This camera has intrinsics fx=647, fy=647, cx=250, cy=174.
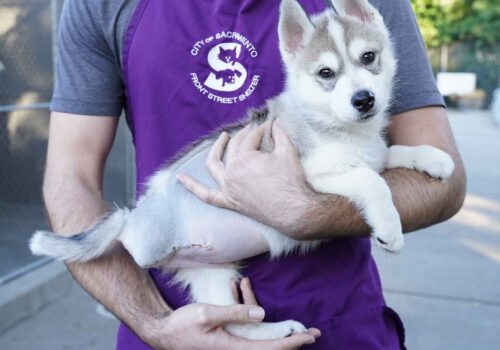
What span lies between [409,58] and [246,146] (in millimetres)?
722

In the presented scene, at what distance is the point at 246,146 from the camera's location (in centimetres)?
217

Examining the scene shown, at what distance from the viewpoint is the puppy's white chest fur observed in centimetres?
222

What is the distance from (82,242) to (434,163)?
50.4 inches

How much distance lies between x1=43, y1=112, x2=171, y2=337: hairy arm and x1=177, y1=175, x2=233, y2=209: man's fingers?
1.31 feet

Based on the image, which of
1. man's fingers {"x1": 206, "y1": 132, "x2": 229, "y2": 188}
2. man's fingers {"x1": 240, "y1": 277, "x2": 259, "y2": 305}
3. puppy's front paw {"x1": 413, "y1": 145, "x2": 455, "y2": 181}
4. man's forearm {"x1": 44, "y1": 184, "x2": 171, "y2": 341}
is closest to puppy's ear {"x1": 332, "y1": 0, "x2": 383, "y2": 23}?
puppy's front paw {"x1": 413, "y1": 145, "x2": 455, "y2": 181}

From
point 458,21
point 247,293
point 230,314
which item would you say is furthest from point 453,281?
point 458,21

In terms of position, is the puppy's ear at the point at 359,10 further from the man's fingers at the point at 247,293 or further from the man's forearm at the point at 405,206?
the man's fingers at the point at 247,293

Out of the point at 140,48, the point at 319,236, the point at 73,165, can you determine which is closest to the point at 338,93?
the point at 319,236

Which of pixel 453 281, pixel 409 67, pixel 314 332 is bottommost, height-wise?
pixel 453 281

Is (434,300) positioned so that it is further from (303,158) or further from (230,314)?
(230,314)

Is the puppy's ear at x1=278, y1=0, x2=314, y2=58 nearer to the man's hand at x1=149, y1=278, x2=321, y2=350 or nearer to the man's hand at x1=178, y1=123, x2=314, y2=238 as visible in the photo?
the man's hand at x1=178, y1=123, x2=314, y2=238

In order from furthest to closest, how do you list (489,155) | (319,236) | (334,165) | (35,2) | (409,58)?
(489,155) < (35,2) < (409,58) < (334,165) < (319,236)

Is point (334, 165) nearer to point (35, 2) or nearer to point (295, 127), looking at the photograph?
point (295, 127)

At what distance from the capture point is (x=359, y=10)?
8.20 ft
